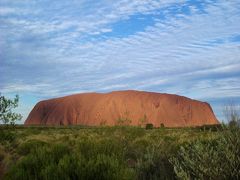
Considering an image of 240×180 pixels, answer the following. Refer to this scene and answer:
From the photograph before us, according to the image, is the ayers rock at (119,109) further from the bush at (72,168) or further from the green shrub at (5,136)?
the bush at (72,168)

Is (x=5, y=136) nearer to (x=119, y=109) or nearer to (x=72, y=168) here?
(x=72, y=168)

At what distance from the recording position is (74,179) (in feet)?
25.9

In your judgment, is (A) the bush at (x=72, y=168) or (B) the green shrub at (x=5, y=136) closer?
(A) the bush at (x=72, y=168)

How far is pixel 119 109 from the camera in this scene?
481 ft

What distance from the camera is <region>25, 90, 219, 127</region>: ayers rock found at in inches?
5778

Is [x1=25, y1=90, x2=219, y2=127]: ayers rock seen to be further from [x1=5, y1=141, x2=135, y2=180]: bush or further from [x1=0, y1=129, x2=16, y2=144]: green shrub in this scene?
[x1=5, y1=141, x2=135, y2=180]: bush

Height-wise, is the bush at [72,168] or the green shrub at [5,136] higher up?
the green shrub at [5,136]

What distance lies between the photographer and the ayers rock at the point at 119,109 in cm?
14675

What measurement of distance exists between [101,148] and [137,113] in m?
139

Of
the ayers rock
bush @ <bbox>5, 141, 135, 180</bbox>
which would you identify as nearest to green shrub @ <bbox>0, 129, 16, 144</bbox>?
bush @ <bbox>5, 141, 135, 180</bbox>

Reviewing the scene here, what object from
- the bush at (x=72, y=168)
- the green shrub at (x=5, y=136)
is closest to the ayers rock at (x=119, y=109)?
the green shrub at (x=5, y=136)

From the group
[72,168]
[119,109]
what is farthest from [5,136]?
[119,109]

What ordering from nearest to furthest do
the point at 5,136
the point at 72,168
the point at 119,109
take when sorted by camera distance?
1. the point at 72,168
2. the point at 5,136
3. the point at 119,109

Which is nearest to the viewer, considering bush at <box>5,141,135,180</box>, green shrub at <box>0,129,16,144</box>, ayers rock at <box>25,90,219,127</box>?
bush at <box>5,141,135,180</box>
